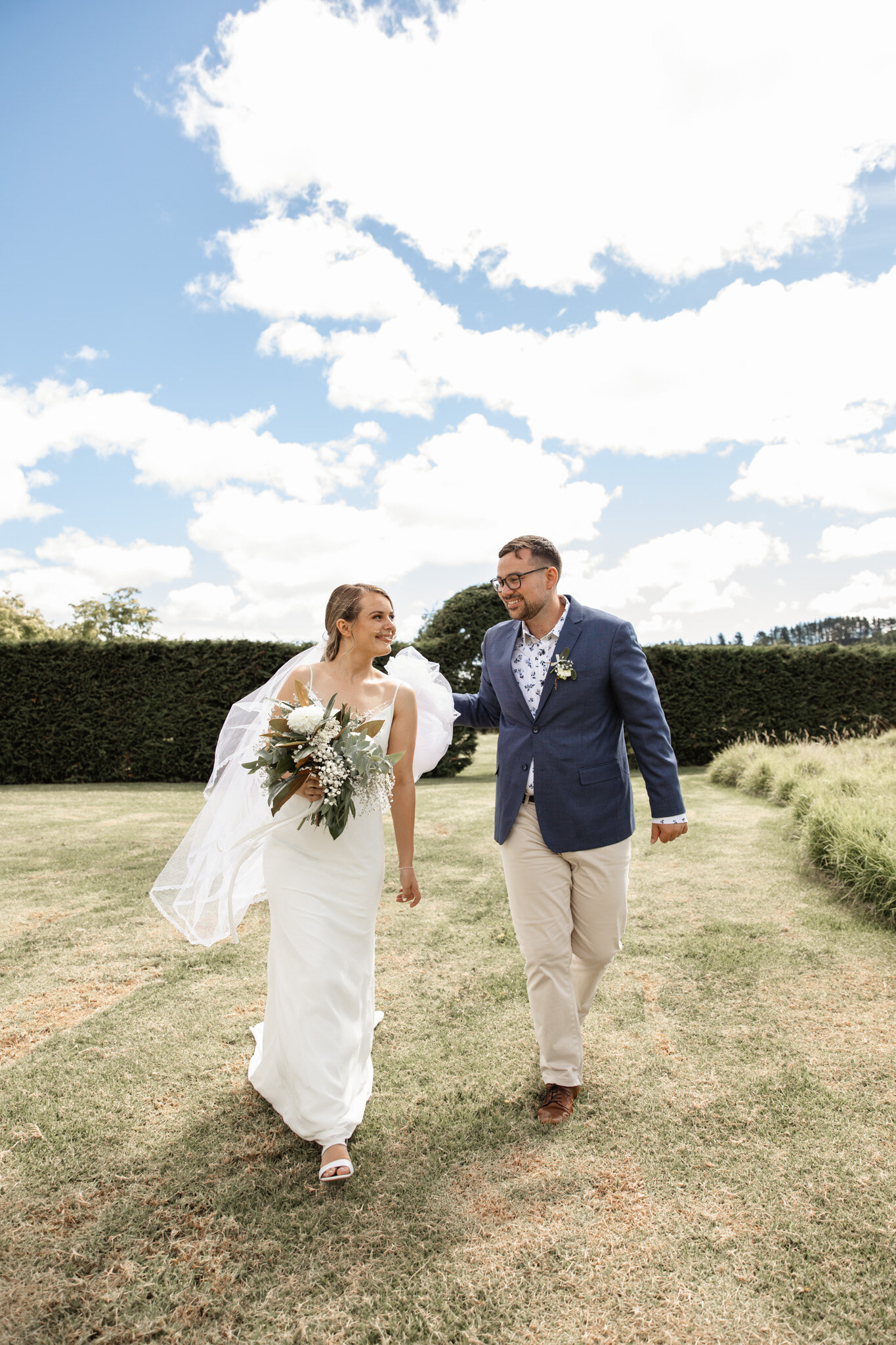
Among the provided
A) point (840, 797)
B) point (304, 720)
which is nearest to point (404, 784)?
point (304, 720)

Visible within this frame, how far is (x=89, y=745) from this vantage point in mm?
16047

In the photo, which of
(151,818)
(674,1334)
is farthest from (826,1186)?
(151,818)

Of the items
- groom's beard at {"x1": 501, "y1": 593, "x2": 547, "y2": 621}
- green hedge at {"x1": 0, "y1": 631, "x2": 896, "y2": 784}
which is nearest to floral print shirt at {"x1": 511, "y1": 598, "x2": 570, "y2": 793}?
groom's beard at {"x1": 501, "y1": 593, "x2": 547, "y2": 621}

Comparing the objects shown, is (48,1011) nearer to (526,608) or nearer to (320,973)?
(320,973)

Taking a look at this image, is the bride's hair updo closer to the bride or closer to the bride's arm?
the bride

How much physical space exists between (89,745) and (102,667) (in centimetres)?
165

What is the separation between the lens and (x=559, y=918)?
11.5ft

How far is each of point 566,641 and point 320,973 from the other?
A: 6.00 feet

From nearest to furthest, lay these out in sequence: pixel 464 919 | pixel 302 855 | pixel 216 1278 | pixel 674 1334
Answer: pixel 674 1334, pixel 216 1278, pixel 302 855, pixel 464 919

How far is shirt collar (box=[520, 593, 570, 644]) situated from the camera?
3.72 meters

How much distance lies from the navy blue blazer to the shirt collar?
0.19 ft

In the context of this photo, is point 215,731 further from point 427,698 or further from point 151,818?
point 427,698

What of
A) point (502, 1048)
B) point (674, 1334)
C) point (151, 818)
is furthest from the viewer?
point (151, 818)

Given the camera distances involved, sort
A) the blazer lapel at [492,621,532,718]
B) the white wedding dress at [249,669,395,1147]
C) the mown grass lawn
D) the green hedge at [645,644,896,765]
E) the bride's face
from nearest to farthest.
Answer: the mown grass lawn
the white wedding dress at [249,669,395,1147]
the bride's face
the blazer lapel at [492,621,532,718]
the green hedge at [645,644,896,765]
